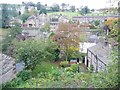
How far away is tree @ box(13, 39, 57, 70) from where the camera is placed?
4324mm

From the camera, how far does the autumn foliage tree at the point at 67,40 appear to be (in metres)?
4.12

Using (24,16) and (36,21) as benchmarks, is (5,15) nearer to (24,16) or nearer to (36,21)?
(24,16)

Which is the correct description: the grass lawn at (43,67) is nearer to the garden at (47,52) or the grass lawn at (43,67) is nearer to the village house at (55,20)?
the garden at (47,52)

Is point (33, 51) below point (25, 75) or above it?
above

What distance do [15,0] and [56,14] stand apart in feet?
2.04

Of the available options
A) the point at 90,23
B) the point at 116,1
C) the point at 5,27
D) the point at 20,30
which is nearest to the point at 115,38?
the point at 116,1

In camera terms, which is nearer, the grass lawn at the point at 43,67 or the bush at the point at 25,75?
the bush at the point at 25,75

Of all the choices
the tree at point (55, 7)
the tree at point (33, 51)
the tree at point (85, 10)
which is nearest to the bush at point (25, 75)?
the tree at point (33, 51)

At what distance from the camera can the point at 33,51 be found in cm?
452

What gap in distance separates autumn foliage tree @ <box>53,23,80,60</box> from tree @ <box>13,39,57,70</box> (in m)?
0.13

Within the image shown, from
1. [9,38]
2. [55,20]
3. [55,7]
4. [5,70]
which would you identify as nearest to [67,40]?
[55,20]

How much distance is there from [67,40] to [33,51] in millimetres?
655

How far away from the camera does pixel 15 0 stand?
2.61 m

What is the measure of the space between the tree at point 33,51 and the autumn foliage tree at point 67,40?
13 centimetres
